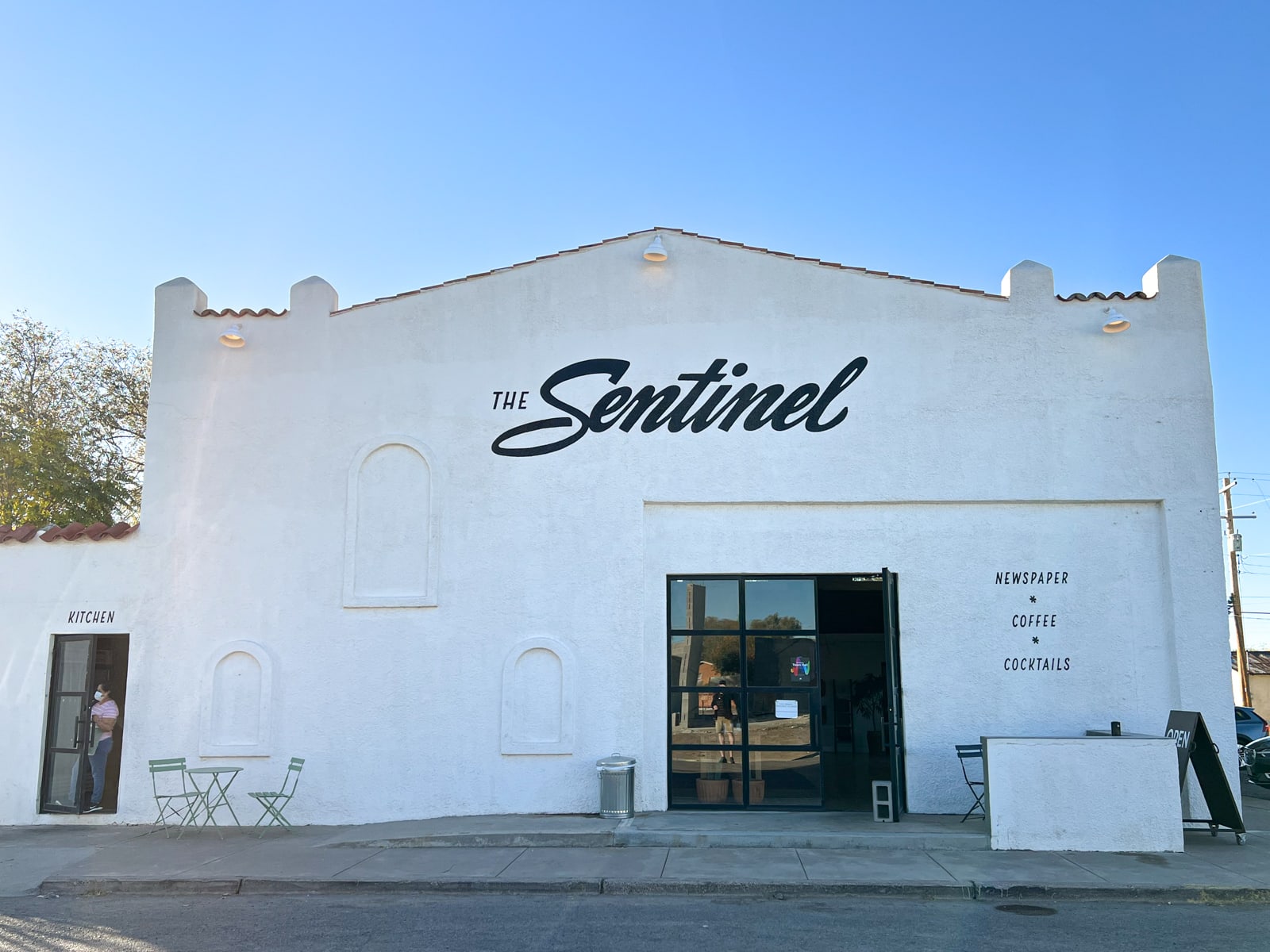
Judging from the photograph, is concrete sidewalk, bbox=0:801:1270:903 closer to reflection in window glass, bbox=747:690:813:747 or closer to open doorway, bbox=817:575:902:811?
reflection in window glass, bbox=747:690:813:747

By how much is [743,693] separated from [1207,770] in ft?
17.6

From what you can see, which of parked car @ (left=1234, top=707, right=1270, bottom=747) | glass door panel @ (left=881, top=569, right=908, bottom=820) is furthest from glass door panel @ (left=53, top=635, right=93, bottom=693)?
parked car @ (left=1234, top=707, right=1270, bottom=747)

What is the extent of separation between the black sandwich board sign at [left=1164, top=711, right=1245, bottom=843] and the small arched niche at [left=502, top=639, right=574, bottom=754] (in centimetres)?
699

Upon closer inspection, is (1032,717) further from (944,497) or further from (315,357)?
(315,357)

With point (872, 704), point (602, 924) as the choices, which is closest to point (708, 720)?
point (602, 924)

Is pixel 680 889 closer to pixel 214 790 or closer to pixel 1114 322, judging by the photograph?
pixel 214 790

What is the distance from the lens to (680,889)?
9.49 metres

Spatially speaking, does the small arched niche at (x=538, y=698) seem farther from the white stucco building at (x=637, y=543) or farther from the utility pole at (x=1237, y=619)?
the utility pole at (x=1237, y=619)

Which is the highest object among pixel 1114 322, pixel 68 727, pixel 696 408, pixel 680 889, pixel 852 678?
pixel 1114 322

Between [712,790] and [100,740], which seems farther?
[100,740]

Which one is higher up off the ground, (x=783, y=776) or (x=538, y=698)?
(x=538, y=698)

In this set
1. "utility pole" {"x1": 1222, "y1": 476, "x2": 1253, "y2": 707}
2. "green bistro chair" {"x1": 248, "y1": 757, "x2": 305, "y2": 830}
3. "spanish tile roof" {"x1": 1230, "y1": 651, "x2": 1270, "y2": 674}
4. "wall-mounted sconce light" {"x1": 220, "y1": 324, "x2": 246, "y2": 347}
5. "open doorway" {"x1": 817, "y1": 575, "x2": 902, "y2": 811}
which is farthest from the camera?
"spanish tile roof" {"x1": 1230, "y1": 651, "x2": 1270, "y2": 674}

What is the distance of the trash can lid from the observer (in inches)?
471

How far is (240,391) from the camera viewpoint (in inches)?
538
